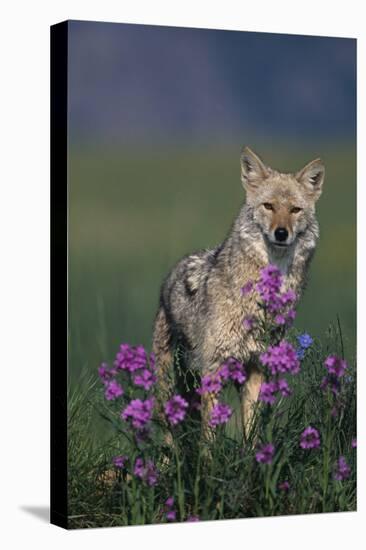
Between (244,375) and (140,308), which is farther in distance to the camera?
(140,308)

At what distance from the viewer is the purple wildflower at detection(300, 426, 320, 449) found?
10914 mm

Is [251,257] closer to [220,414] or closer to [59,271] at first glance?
[220,414]

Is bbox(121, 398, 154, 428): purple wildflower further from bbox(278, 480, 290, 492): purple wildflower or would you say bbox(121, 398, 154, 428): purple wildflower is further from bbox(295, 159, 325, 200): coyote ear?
bbox(295, 159, 325, 200): coyote ear

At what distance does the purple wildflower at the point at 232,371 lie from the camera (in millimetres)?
10539

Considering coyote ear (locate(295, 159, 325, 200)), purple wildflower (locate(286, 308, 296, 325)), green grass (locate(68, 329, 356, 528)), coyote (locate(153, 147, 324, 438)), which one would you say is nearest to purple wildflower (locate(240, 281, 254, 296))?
coyote (locate(153, 147, 324, 438))

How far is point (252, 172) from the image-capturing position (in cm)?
1148

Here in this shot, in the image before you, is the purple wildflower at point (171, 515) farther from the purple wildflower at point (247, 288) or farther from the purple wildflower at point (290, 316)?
the purple wildflower at point (247, 288)

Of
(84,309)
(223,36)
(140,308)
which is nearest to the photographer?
(223,36)

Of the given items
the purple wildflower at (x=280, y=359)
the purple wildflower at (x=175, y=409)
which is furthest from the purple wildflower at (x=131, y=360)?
the purple wildflower at (x=280, y=359)

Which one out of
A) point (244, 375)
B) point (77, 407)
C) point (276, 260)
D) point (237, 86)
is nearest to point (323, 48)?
point (237, 86)

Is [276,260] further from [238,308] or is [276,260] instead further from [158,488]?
[158,488]

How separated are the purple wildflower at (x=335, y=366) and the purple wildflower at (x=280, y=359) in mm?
753

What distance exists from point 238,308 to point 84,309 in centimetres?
167

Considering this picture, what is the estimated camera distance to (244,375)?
37.2 ft
